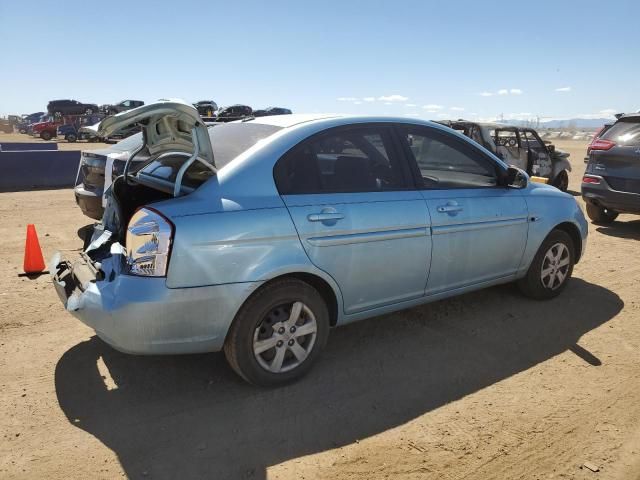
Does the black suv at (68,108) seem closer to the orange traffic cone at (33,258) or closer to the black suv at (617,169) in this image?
the orange traffic cone at (33,258)

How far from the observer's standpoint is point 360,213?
3.33 m

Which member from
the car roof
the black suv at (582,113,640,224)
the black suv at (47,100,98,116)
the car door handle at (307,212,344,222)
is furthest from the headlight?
the black suv at (47,100,98,116)

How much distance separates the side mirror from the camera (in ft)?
14.1

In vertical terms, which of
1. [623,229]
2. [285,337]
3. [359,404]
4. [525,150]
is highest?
[525,150]

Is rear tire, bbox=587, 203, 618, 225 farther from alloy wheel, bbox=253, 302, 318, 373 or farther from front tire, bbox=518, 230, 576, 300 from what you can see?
alloy wheel, bbox=253, 302, 318, 373

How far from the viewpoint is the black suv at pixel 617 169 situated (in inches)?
288

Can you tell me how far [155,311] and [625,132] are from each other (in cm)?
763

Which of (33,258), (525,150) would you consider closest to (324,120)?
(33,258)

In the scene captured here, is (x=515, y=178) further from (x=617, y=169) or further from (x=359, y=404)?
(x=617, y=169)

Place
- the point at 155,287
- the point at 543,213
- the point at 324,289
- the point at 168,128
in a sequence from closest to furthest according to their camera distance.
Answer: the point at 155,287 → the point at 324,289 → the point at 168,128 → the point at 543,213

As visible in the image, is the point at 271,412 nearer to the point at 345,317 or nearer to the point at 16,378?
the point at 345,317

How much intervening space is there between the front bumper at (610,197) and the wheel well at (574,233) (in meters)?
3.05

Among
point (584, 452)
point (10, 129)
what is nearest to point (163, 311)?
point (584, 452)

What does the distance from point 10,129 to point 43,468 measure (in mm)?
60588
